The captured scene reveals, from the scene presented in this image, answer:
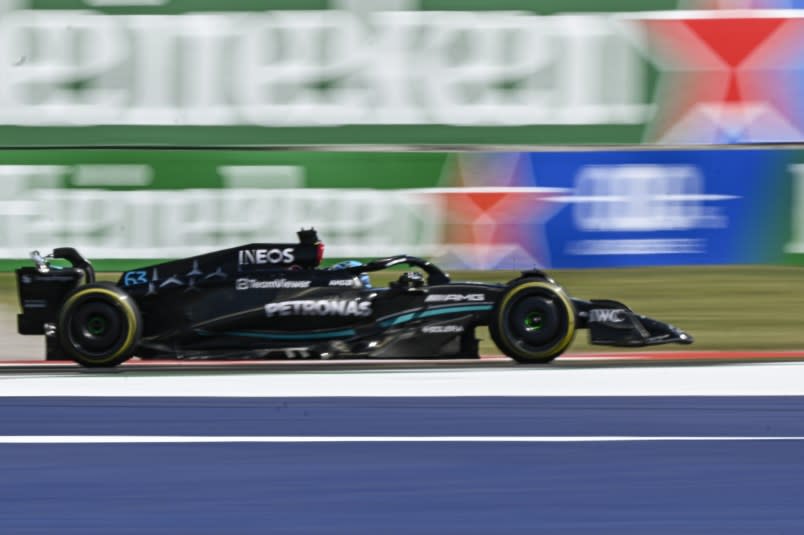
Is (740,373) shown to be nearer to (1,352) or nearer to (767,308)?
(767,308)

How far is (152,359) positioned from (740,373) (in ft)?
11.9

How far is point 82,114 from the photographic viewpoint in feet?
44.5

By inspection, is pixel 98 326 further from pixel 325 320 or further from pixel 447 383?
pixel 447 383

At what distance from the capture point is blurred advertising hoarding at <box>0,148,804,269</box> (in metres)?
12.9

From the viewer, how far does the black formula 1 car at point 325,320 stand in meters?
9.36

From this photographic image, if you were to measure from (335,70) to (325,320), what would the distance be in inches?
184

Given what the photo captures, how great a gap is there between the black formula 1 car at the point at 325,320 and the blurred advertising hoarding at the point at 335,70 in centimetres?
416

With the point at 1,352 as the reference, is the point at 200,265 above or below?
above

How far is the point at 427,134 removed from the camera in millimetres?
13500

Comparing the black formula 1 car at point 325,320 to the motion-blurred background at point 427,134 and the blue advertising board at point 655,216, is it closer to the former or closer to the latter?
the motion-blurred background at point 427,134
